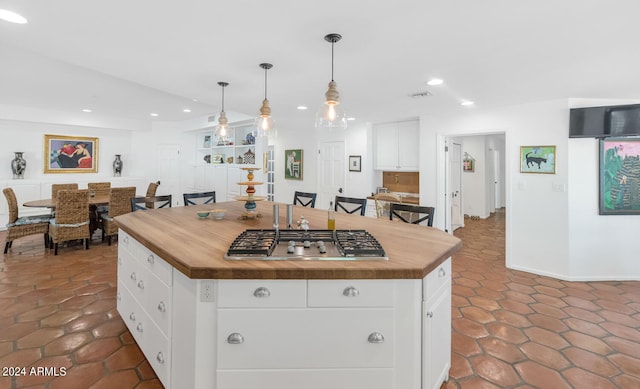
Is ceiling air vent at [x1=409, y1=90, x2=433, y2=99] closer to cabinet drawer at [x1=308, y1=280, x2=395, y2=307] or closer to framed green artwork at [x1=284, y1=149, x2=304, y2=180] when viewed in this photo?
cabinet drawer at [x1=308, y1=280, x2=395, y2=307]

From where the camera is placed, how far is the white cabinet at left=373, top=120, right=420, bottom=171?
5.29 metres

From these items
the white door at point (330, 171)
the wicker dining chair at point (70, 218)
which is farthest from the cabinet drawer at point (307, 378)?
the white door at point (330, 171)

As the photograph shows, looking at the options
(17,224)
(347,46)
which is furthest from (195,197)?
(17,224)

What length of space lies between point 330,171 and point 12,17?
495 centimetres

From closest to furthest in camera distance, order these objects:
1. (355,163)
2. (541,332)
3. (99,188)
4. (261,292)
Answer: (261,292), (541,332), (355,163), (99,188)

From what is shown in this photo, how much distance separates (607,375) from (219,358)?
8.12ft

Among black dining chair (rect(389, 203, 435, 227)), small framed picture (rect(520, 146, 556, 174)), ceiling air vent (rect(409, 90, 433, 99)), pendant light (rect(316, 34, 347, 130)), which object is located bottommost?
black dining chair (rect(389, 203, 435, 227))

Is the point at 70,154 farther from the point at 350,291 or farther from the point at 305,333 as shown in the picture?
the point at 350,291

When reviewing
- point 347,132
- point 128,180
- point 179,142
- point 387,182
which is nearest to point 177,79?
point 347,132

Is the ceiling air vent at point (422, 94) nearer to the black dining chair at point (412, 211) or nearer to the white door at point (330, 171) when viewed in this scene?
the black dining chair at point (412, 211)

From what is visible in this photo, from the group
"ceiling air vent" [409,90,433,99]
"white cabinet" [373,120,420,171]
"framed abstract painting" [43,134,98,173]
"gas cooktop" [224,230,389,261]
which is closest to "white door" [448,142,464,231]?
"white cabinet" [373,120,420,171]

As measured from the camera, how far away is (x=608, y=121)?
3529 millimetres

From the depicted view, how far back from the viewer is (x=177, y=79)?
3.20 meters

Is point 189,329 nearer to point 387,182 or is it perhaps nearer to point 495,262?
point 495,262
